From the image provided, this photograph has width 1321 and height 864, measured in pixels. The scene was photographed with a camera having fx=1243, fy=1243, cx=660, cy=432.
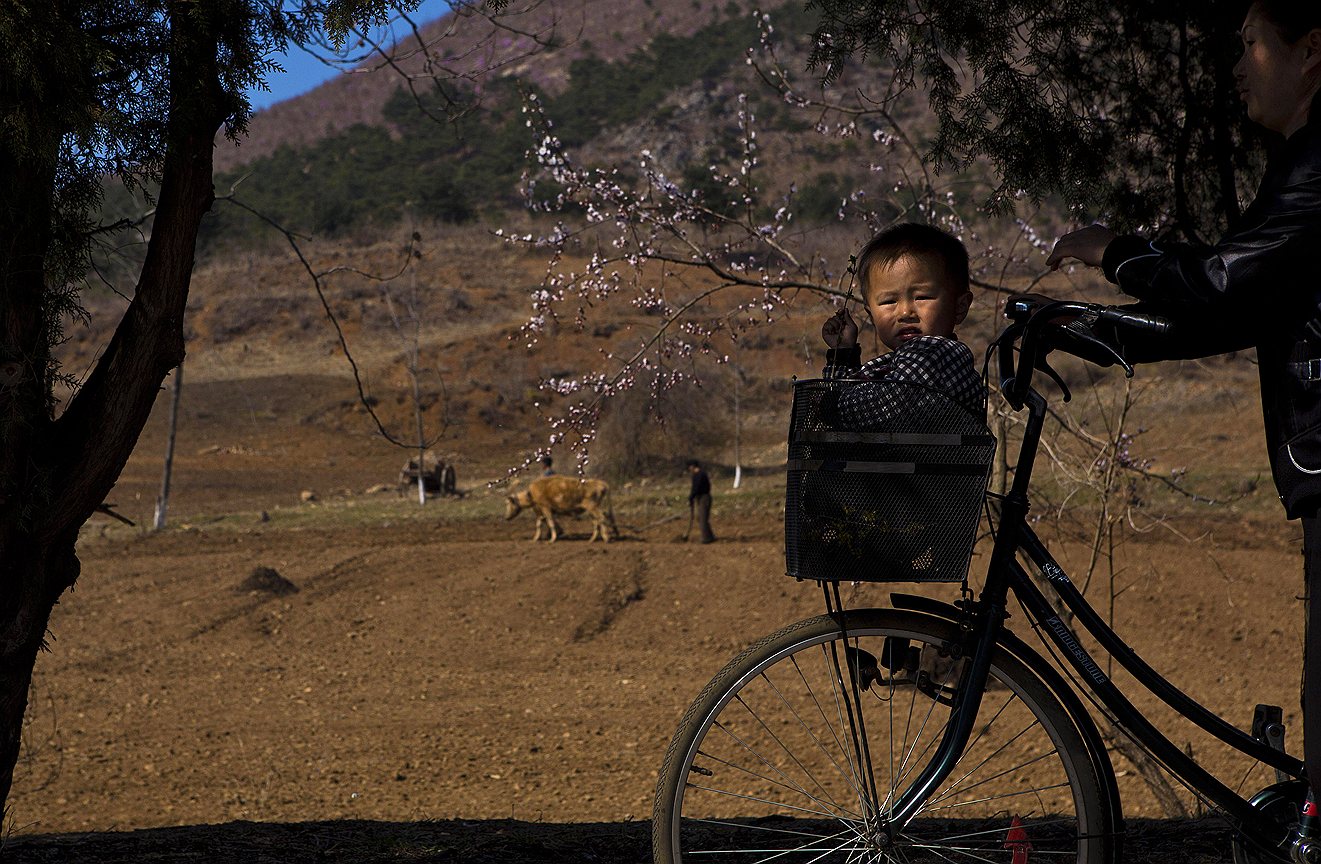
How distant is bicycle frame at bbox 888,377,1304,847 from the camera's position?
234 cm

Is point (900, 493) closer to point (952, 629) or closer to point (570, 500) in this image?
point (952, 629)

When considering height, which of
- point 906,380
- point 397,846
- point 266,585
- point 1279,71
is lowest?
point 266,585

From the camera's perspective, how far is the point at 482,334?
134 ft

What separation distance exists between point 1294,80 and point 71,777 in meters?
8.22

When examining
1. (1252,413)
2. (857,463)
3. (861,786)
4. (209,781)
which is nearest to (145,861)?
(861,786)

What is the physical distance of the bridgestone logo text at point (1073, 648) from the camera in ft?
7.73

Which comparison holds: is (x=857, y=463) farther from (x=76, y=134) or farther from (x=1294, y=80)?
(x=76, y=134)

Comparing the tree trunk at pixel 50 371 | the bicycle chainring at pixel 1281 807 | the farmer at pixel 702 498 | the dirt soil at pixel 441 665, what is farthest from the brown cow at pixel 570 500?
the bicycle chainring at pixel 1281 807

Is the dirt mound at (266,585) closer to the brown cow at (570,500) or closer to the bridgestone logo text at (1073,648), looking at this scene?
the brown cow at (570,500)

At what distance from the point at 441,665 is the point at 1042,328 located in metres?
9.46

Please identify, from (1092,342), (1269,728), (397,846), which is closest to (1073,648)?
(1269,728)

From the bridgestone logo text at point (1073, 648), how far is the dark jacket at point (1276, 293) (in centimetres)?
47

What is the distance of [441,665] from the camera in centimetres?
1111

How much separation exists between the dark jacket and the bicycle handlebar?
0.24 ft
